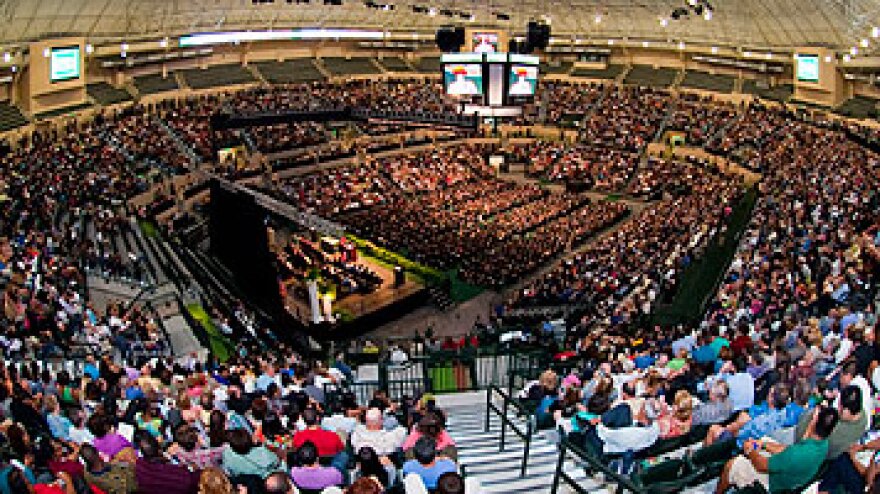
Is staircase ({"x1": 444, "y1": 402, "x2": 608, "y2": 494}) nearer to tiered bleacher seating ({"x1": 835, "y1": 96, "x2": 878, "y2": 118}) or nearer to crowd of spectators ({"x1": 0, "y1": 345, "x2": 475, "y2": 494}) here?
crowd of spectators ({"x1": 0, "y1": 345, "x2": 475, "y2": 494})

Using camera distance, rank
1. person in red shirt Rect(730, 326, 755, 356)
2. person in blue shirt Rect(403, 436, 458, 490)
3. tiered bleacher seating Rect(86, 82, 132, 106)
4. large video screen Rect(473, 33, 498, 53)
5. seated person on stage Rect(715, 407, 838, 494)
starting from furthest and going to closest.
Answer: tiered bleacher seating Rect(86, 82, 132, 106) → large video screen Rect(473, 33, 498, 53) → person in red shirt Rect(730, 326, 755, 356) → person in blue shirt Rect(403, 436, 458, 490) → seated person on stage Rect(715, 407, 838, 494)

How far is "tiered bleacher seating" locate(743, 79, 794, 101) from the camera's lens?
44.6 m

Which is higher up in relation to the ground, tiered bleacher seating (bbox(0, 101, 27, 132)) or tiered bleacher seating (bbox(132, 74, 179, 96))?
tiered bleacher seating (bbox(132, 74, 179, 96))

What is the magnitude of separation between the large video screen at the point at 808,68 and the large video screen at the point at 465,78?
20943mm

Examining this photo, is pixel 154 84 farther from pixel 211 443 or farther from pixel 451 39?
pixel 211 443

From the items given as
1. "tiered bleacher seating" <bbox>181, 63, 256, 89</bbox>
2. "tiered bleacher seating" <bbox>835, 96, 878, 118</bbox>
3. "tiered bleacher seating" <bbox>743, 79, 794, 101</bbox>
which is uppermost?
"tiered bleacher seating" <bbox>181, 63, 256, 89</bbox>

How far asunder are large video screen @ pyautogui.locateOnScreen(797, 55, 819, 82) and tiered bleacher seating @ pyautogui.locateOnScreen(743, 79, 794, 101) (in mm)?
2071

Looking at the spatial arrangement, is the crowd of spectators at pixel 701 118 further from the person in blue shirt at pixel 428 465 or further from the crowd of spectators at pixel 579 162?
the person in blue shirt at pixel 428 465

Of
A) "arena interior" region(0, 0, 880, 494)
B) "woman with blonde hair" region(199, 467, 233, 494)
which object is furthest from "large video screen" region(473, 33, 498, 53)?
"woman with blonde hair" region(199, 467, 233, 494)

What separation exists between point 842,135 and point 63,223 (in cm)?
3353

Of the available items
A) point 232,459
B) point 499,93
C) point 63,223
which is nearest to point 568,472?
point 232,459

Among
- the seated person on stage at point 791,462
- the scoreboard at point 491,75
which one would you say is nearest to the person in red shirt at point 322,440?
the seated person on stage at point 791,462

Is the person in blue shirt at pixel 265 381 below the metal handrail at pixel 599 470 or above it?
below

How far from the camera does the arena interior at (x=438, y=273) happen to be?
22.5ft
